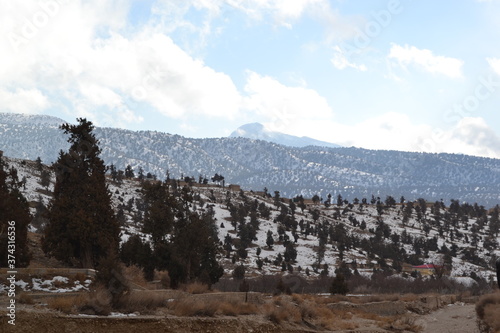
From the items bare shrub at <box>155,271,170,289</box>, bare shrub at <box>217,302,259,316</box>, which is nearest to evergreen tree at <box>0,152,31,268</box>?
bare shrub at <box>155,271,170,289</box>

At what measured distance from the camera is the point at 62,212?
35750 millimetres

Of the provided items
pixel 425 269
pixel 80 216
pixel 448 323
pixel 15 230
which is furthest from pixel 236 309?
pixel 425 269

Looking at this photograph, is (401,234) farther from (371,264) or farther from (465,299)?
(465,299)

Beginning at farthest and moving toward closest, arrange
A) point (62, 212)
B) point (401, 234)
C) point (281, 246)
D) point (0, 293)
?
point (401, 234) → point (281, 246) → point (62, 212) → point (0, 293)

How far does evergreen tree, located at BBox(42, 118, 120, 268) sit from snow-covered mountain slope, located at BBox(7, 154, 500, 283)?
4767 cm

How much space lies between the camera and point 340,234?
127750 millimetres

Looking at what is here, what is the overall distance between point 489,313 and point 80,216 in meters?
27.5

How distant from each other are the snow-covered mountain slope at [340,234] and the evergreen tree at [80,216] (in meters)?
47.7

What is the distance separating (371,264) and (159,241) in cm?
7604

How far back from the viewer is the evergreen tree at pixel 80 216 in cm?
3509

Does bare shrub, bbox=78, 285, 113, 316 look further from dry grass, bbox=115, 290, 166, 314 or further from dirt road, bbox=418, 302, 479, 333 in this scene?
dirt road, bbox=418, 302, 479, 333

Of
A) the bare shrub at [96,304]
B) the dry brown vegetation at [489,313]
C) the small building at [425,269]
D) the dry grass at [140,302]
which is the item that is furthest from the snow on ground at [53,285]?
the small building at [425,269]

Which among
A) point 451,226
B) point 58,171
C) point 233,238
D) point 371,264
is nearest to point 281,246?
point 233,238

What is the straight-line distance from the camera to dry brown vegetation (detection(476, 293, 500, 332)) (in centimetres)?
2914
